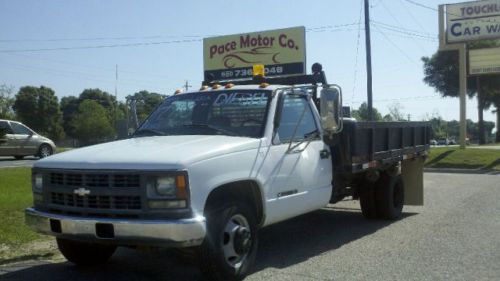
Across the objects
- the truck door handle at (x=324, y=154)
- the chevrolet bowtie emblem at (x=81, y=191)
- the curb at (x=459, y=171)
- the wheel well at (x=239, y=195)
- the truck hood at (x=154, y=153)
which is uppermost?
the truck hood at (x=154, y=153)

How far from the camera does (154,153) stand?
533 cm

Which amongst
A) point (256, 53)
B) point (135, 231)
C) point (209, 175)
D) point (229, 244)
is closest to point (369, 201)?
point (229, 244)

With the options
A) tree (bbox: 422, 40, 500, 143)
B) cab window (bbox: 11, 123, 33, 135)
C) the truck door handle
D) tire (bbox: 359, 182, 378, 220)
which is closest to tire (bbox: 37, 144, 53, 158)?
cab window (bbox: 11, 123, 33, 135)

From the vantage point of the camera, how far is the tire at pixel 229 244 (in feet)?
17.5

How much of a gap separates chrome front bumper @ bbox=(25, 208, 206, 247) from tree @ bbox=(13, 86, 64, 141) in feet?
283

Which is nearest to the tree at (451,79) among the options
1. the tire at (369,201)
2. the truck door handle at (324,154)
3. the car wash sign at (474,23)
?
the car wash sign at (474,23)

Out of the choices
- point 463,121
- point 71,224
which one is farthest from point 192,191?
point 463,121

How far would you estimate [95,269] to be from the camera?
638 cm

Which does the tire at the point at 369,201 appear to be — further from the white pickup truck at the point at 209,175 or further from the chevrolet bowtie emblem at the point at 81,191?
the chevrolet bowtie emblem at the point at 81,191

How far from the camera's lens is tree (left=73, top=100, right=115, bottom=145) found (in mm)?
80688

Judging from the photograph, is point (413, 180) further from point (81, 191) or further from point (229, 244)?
point (81, 191)

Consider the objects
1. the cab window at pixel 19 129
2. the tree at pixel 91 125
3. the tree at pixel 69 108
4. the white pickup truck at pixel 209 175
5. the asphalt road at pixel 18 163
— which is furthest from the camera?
the tree at pixel 69 108

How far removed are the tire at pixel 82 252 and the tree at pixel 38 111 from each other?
8496 centimetres

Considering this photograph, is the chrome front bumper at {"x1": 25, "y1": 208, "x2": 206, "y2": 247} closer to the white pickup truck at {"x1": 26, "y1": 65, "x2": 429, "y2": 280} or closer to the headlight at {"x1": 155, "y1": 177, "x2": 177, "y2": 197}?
the white pickup truck at {"x1": 26, "y1": 65, "x2": 429, "y2": 280}
